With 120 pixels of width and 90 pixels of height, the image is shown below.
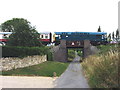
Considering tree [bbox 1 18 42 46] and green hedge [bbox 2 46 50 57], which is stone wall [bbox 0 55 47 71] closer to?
green hedge [bbox 2 46 50 57]

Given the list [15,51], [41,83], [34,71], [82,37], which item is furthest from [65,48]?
[41,83]

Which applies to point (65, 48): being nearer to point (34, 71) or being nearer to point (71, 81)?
point (34, 71)

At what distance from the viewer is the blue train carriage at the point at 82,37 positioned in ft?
183

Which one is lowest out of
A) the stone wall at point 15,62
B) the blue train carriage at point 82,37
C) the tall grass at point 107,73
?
the stone wall at point 15,62

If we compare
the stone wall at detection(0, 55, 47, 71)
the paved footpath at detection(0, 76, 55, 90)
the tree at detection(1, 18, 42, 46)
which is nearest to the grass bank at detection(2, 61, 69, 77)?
the stone wall at detection(0, 55, 47, 71)

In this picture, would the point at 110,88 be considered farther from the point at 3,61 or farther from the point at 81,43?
the point at 81,43

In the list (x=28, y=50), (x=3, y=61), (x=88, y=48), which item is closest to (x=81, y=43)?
(x=88, y=48)

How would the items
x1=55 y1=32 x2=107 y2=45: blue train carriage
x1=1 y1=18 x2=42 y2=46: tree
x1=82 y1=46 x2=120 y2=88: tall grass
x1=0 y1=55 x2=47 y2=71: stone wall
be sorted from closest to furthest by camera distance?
x1=82 y1=46 x2=120 y2=88: tall grass, x1=0 y1=55 x2=47 y2=71: stone wall, x1=1 y1=18 x2=42 y2=46: tree, x1=55 y1=32 x2=107 y2=45: blue train carriage

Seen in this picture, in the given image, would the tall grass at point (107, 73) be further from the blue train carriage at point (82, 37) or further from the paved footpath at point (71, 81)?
the blue train carriage at point (82, 37)

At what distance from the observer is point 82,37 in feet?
192

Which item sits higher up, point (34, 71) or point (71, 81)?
point (71, 81)

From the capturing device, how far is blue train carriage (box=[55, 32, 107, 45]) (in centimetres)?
5572

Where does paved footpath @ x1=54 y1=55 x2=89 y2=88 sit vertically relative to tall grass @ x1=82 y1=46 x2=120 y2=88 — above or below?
below

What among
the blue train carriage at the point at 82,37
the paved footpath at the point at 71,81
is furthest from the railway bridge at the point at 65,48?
the paved footpath at the point at 71,81
